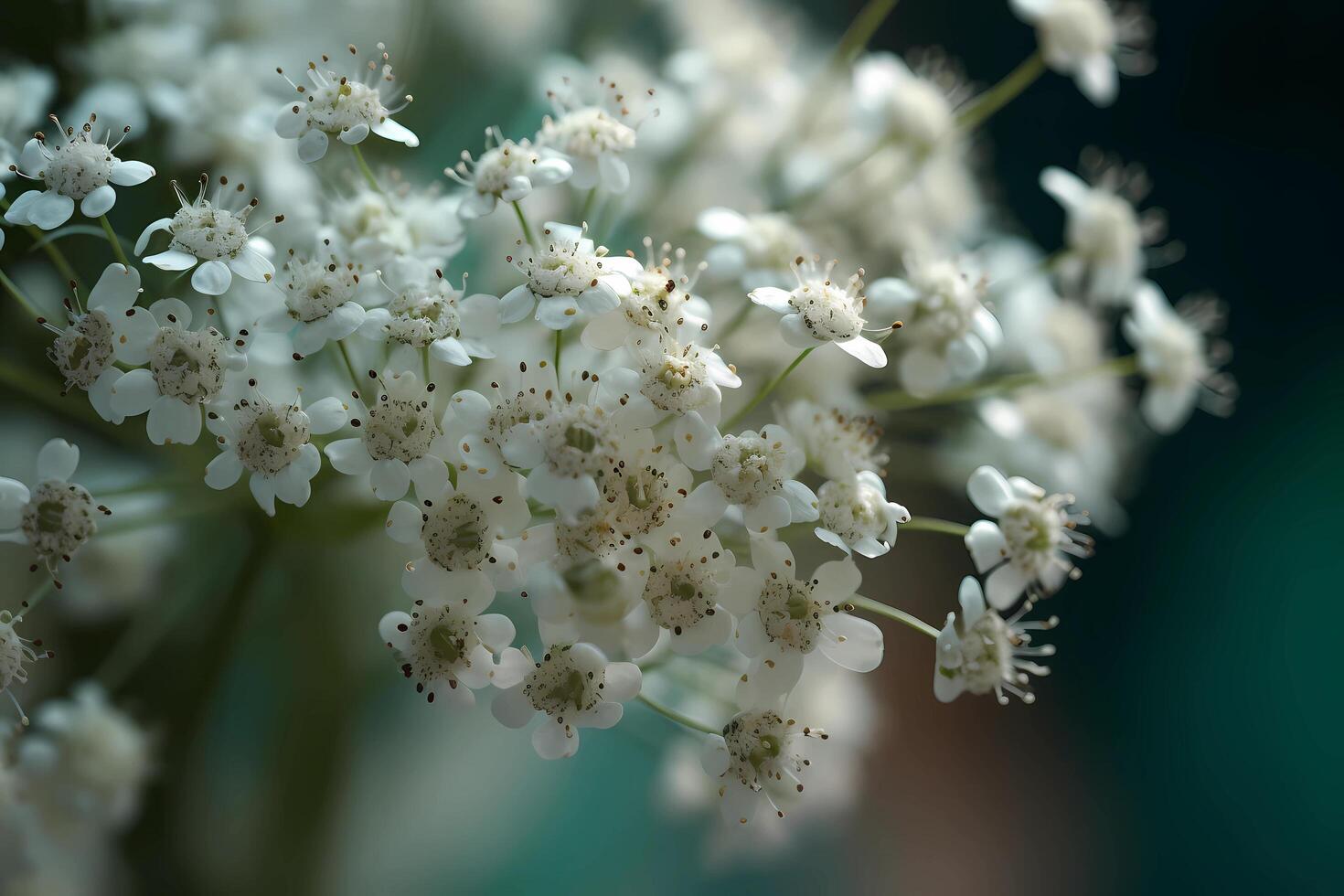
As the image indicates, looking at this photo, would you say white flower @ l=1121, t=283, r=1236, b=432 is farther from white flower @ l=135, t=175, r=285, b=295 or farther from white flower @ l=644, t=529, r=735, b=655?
white flower @ l=135, t=175, r=285, b=295

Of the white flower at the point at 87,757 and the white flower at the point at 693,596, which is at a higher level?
the white flower at the point at 693,596

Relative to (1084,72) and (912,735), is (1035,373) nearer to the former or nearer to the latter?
(1084,72)

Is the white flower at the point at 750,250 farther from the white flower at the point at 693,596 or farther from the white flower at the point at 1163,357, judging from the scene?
the white flower at the point at 1163,357

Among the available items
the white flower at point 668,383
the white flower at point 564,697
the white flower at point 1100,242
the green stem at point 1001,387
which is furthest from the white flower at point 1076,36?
the white flower at point 564,697

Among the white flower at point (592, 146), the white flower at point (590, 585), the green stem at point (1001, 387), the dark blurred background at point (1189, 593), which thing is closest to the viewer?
the white flower at point (590, 585)

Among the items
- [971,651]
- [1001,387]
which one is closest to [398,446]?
[971,651]

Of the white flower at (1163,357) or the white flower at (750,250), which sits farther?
the white flower at (1163,357)
